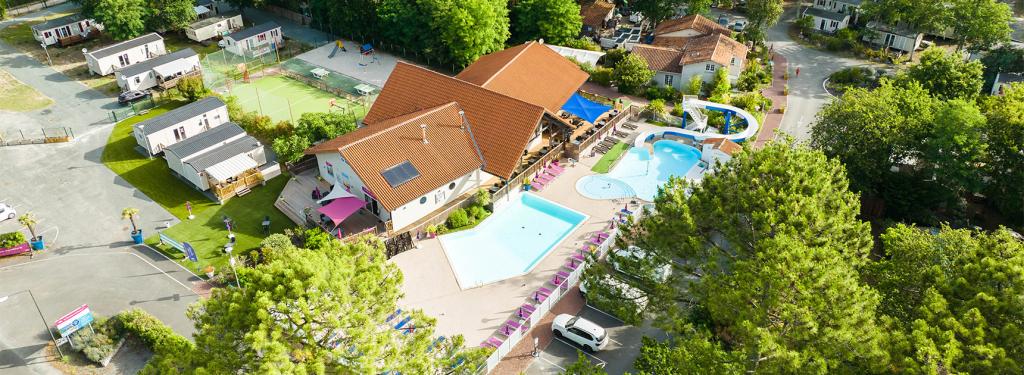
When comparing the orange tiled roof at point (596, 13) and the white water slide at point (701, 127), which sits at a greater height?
the orange tiled roof at point (596, 13)

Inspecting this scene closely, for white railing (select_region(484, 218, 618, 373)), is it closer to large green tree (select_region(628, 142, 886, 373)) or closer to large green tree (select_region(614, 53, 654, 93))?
large green tree (select_region(628, 142, 886, 373))

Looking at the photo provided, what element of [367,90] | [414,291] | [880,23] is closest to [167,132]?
[367,90]

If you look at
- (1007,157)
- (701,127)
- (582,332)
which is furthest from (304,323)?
(1007,157)

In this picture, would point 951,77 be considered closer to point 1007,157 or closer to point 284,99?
point 1007,157

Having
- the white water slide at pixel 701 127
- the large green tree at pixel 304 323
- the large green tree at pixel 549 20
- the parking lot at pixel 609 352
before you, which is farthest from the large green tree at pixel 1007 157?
the large green tree at pixel 304 323

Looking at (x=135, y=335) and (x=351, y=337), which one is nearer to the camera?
(x=351, y=337)

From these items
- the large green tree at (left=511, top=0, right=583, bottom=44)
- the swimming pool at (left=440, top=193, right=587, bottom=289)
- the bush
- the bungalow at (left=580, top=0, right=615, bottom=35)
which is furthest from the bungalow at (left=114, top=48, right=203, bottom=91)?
the bungalow at (left=580, top=0, right=615, bottom=35)

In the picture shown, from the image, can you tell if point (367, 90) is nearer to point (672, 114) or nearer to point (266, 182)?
point (266, 182)

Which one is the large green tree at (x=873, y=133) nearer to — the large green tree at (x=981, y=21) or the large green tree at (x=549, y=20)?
the large green tree at (x=981, y=21)
